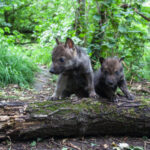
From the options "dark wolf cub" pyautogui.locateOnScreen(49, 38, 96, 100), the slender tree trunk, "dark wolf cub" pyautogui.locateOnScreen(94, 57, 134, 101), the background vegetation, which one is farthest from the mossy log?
the slender tree trunk

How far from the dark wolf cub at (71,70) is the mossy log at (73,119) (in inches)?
25.4

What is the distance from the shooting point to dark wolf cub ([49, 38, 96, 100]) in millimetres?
4117

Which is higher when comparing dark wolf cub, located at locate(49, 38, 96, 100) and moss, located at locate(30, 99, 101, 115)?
dark wolf cub, located at locate(49, 38, 96, 100)

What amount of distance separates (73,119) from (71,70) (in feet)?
3.85

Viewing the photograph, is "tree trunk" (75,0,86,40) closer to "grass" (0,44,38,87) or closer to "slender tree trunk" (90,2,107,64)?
"slender tree trunk" (90,2,107,64)

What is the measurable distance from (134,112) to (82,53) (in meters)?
1.67

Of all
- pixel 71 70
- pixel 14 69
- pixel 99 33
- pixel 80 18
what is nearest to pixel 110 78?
pixel 71 70

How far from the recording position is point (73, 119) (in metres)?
3.59

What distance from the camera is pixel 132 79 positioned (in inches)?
318

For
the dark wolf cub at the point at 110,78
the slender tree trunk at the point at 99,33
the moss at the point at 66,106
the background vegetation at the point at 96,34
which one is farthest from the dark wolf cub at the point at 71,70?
the slender tree trunk at the point at 99,33

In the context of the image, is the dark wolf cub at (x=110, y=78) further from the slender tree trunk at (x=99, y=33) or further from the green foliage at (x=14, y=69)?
the green foliage at (x=14, y=69)

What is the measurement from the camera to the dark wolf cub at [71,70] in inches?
162

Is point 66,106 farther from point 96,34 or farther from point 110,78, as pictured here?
point 96,34

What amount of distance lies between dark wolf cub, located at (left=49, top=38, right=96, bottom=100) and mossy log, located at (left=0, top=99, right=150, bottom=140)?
646 mm
